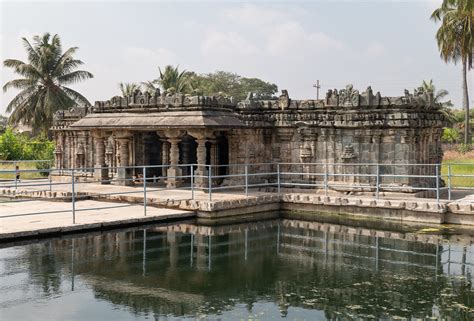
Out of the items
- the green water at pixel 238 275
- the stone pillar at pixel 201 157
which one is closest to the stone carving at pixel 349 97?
the stone pillar at pixel 201 157

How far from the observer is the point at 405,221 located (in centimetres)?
1405

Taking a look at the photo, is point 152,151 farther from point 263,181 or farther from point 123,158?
point 263,181

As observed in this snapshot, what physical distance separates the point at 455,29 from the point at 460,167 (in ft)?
22.3

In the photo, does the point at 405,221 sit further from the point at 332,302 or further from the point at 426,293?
the point at 332,302

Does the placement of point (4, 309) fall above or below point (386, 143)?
below

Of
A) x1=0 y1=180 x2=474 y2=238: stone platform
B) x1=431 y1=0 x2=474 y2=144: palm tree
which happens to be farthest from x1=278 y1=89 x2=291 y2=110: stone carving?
x1=431 y1=0 x2=474 y2=144: palm tree

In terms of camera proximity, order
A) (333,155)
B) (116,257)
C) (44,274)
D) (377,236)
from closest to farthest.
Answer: (44,274) → (116,257) → (377,236) → (333,155)

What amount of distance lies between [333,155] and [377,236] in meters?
4.63

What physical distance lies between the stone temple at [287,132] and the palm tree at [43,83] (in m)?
13.8

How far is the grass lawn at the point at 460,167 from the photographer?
67.5 ft

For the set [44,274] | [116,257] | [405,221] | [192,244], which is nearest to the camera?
[44,274]

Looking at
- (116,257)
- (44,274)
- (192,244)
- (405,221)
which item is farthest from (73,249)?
(405,221)

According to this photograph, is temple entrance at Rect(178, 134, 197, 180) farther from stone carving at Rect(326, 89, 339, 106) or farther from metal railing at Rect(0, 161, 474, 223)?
stone carving at Rect(326, 89, 339, 106)

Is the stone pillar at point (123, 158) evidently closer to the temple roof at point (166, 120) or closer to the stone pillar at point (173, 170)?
the temple roof at point (166, 120)
